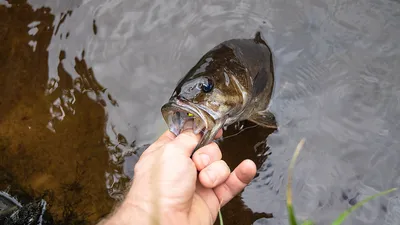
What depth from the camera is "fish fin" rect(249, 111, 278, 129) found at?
3.67 meters

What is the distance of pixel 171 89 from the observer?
161 inches

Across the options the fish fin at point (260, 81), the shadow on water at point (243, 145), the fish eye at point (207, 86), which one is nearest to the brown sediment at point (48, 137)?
the shadow on water at point (243, 145)

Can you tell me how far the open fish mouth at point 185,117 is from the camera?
104 inches

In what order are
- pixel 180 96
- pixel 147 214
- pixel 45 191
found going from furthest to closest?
pixel 45 191, pixel 180 96, pixel 147 214

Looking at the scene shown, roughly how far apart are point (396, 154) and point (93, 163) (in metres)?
2.76

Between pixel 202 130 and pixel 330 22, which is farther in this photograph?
pixel 330 22

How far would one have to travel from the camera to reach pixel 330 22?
14.1ft

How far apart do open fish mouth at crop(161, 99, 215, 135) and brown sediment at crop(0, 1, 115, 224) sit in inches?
46.7

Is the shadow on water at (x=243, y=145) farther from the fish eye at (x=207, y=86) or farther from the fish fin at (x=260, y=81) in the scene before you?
the fish eye at (x=207, y=86)

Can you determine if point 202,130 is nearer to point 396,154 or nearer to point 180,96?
point 180,96

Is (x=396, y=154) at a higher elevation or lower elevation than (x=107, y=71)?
lower

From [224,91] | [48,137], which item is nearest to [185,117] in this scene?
[224,91]

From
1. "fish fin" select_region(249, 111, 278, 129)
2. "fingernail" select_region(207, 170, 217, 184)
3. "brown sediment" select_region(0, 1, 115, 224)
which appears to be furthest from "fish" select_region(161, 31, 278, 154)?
"brown sediment" select_region(0, 1, 115, 224)

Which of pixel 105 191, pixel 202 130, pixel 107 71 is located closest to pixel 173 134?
pixel 202 130
